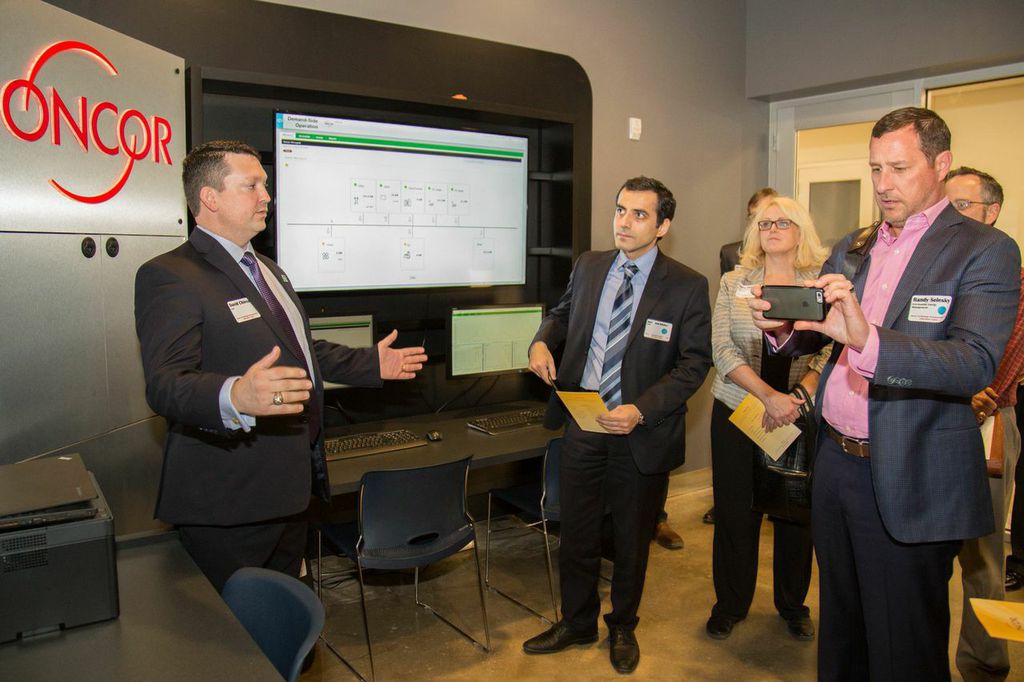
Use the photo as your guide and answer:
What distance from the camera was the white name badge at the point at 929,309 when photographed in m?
1.82

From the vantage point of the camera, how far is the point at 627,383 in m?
2.89

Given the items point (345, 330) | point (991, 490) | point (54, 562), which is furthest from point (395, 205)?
point (991, 490)

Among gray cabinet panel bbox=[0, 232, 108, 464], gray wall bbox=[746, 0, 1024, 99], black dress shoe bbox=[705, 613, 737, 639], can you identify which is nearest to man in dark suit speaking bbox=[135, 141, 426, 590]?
gray cabinet panel bbox=[0, 232, 108, 464]

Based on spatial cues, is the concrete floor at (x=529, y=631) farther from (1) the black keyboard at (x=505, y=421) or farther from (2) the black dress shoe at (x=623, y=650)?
(1) the black keyboard at (x=505, y=421)

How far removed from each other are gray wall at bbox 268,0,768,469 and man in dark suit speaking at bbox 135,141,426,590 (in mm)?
1925

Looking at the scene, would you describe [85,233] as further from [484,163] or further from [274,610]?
[484,163]

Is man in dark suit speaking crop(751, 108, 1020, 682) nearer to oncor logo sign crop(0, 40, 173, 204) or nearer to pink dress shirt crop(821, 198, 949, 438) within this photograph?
pink dress shirt crop(821, 198, 949, 438)

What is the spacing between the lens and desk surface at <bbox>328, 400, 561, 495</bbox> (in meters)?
3.02

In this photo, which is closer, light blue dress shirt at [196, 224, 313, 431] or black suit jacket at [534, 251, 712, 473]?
light blue dress shirt at [196, 224, 313, 431]

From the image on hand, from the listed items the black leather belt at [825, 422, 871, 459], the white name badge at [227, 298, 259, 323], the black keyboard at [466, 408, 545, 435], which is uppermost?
the white name badge at [227, 298, 259, 323]

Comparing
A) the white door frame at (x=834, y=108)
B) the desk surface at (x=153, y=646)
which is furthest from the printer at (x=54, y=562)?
the white door frame at (x=834, y=108)

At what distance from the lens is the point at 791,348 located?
84.7 inches

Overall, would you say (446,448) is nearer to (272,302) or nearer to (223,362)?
(272,302)

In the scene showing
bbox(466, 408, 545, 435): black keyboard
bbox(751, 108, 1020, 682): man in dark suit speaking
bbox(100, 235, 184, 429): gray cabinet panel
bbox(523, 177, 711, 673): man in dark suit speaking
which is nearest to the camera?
bbox(751, 108, 1020, 682): man in dark suit speaking
